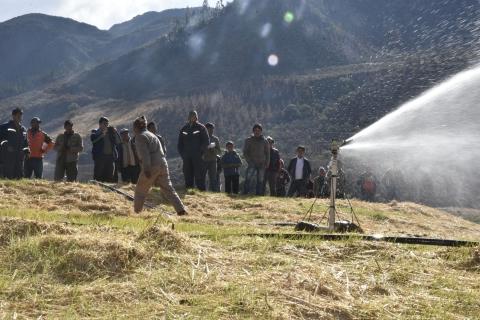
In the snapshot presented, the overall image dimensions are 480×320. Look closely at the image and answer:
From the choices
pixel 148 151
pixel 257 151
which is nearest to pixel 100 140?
pixel 257 151

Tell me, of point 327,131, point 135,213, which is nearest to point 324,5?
point 327,131

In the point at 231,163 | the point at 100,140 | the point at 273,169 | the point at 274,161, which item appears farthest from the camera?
the point at 273,169

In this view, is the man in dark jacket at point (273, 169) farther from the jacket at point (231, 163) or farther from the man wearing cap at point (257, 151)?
the jacket at point (231, 163)

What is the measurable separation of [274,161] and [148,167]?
26.6ft

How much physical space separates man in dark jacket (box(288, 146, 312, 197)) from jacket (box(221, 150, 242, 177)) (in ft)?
6.19

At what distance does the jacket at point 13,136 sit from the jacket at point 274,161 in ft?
24.3

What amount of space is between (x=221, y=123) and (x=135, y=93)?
5869 centimetres

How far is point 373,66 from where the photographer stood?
9881cm

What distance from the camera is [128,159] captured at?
1588 cm

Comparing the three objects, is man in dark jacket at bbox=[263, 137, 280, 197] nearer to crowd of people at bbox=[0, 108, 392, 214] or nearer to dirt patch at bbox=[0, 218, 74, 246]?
crowd of people at bbox=[0, 108, 392, 214]

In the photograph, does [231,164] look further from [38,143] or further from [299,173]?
[38,143]

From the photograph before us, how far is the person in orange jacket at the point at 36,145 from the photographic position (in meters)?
14.3

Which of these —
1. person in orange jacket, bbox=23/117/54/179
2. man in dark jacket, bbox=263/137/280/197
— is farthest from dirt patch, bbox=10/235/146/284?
man in dark jacket, bbox=263/137/280/197

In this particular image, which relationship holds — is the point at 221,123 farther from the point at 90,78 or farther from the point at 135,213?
the point at 90,78
